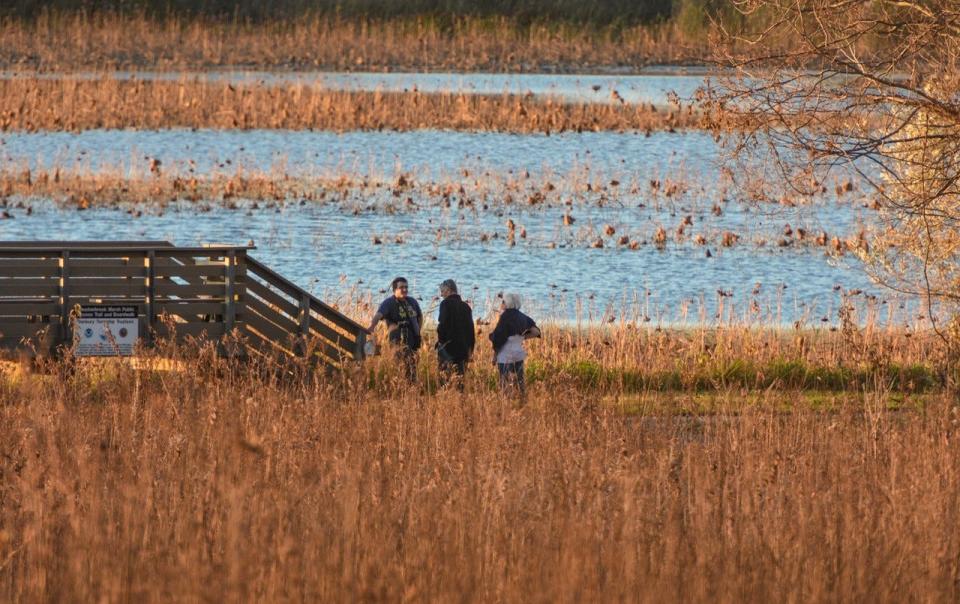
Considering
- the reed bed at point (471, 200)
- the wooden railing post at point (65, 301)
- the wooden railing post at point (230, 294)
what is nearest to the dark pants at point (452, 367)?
the wooden railing post at point (230, 294)

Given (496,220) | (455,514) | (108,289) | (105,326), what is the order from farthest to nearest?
(496,220) < (108,289) < (105,326) < (455,514)

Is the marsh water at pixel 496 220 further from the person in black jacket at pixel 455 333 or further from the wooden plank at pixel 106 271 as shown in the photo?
the wooden plank at pixel 106 271

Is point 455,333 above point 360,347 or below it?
above

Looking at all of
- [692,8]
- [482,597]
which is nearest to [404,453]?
[482,597]

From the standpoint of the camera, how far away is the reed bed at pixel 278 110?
139ft

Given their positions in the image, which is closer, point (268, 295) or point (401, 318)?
point (401, 318)

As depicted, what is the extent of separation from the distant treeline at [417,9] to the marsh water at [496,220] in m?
15.6

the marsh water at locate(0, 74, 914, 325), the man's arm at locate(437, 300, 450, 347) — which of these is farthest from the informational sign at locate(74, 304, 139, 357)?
the marsh water at locate(0, 74, 914, 325)

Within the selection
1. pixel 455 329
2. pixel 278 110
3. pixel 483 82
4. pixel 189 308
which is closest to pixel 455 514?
pixel 455 329

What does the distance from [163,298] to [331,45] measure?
1556 inches

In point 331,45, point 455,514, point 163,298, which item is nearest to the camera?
point 455,514

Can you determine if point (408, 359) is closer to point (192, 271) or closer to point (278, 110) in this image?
point (192, 271)

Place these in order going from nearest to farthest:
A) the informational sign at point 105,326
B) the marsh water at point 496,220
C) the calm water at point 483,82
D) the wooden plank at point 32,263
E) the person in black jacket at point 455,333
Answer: the person in black jacket at point 455,333 → the informational sign at point 105,326 → the wooden plank at point 32,263 → the marsh water at point 496,220 → the calm water at point 483,82

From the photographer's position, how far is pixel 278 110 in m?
42.8
